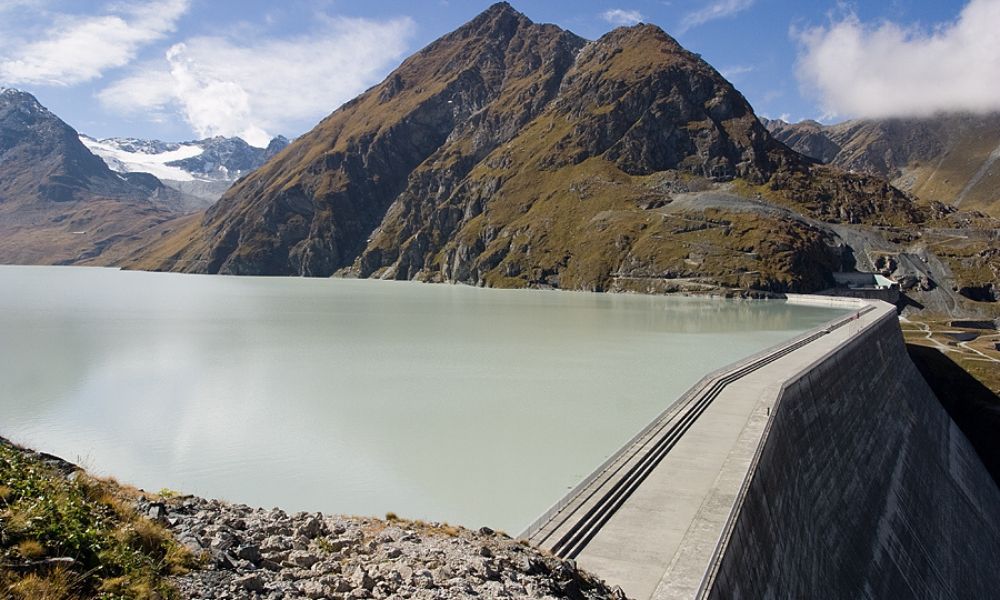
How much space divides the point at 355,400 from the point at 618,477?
67.0 ft

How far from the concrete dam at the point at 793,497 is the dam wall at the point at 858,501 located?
0.30ft

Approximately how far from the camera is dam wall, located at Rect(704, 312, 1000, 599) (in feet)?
58.9

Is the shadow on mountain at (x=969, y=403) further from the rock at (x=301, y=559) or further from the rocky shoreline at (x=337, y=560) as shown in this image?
the rock at (x=301, y=559)

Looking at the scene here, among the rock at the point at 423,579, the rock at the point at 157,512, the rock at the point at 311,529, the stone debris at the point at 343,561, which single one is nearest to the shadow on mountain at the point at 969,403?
the stone debris at the point at 343,561

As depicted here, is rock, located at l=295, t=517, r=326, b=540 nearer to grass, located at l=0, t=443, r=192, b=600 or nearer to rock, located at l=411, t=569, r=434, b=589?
grass, located at l=0, t=443, r=192, b=600

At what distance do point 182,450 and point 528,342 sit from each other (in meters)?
37.4

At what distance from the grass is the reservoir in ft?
20.9

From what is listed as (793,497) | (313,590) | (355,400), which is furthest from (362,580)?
(355,400)

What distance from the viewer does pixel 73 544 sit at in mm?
8461

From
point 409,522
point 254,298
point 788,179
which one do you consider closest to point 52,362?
point 409,522

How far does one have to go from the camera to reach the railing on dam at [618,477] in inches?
596

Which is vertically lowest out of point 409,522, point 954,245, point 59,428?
point 59,428

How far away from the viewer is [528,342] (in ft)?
198

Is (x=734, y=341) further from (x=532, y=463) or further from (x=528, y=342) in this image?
(x=532, y=463)
